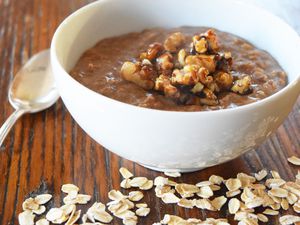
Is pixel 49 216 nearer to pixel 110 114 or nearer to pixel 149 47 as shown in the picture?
pixel 110 114

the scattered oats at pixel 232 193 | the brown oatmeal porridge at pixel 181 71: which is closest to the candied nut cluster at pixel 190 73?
the brown oatmeal porridge at pixel 181 71

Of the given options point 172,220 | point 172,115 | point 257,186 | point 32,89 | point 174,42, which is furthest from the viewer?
point 32,89

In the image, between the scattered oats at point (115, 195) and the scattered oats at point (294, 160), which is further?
the scattered oats at point (294, 160)

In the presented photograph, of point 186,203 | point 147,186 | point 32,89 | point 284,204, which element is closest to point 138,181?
point 147,186

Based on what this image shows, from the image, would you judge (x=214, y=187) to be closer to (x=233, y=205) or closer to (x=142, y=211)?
(x=233, y=205)

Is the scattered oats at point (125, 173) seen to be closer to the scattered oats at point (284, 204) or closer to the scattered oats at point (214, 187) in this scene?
the scattered oats at point (214, 187)

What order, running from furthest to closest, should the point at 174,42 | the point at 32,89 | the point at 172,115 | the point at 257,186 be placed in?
1. the point at 32,89
2. the point at 174,42
3. the point at 257,186
4. the point at 172,115

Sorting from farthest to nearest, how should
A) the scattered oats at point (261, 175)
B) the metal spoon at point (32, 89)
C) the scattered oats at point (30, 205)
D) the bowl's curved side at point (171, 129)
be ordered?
the metal spoon at point (32, 89)
the scattered oats at point (261, 175)
the scattered oats at point (30, 205)
the bowl's curved side at point (171, 129)

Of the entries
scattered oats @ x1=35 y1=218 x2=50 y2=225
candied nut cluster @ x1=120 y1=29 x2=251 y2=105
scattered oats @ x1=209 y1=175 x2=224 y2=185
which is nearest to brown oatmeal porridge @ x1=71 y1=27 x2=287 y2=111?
candied nut cluster @ x1=120 y1=29 x2=251 y2=105
